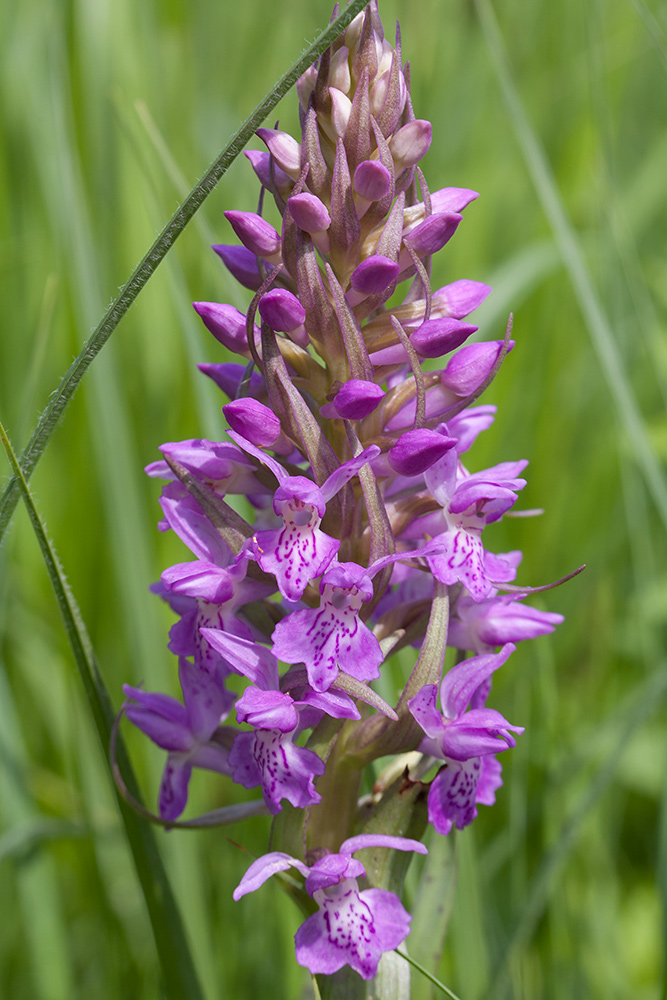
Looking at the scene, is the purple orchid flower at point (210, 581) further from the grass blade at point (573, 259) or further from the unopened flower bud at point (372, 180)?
the grass blade at point (573, 259)

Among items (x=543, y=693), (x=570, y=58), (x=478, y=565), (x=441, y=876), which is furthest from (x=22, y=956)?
(x=570, y=58)

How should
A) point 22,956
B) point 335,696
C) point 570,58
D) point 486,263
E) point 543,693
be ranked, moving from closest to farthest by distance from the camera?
1. point 335,696
2. point 543,693
3. point 22,956
4. point 486,263
5. point 570,58

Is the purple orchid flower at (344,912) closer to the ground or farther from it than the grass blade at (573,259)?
closer to the ground

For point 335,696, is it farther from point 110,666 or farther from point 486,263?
point 486,263

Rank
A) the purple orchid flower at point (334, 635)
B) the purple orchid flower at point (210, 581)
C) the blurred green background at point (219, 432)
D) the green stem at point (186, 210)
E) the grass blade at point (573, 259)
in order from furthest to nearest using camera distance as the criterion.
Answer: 1. the grass blade at point (573, 259)
2. the blurred green background at point (219, 432)
3. the purple orchid flower at point (210, 581)
4. the purple orchid flower at point (334, 635)
5. the green stem at point (186, 210)

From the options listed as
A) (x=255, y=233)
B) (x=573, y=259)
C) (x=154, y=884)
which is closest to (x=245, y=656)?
(x=154, y=884)

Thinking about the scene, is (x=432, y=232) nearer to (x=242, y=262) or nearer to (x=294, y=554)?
(x=242, y=262)

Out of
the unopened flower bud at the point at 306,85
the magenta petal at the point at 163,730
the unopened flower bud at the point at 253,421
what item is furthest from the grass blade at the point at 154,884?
the unopened flower bud at the point at 306,85

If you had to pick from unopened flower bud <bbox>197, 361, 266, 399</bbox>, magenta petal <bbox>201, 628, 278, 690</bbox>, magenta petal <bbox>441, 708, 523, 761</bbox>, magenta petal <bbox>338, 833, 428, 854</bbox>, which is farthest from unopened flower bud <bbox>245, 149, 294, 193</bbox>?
magenta petal <bbox>338, 833, 428, 854</bbox>
